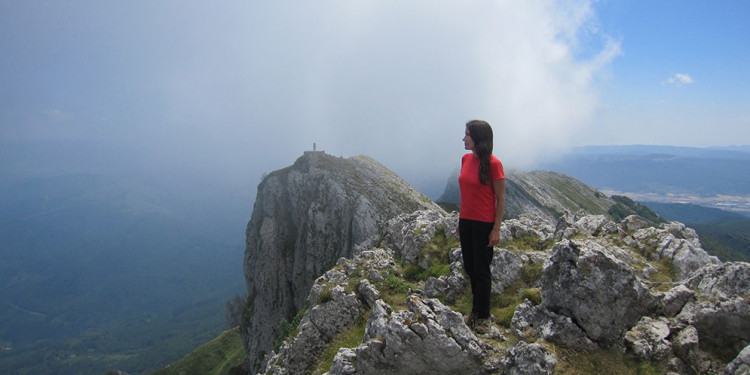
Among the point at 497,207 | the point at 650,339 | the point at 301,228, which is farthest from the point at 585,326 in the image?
the point at 301,228

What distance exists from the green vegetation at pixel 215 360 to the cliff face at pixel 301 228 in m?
14.2

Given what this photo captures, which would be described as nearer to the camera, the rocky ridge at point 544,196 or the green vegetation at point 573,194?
the rocky ridge at point 544,196

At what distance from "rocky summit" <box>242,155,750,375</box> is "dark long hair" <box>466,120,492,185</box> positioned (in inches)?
113

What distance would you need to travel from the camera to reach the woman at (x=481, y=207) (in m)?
10.4

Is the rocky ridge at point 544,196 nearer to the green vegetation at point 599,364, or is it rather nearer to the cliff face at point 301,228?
the cliff face at point 301,228

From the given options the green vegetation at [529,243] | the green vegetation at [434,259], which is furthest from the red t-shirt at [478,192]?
the green vegetation at [529,243]

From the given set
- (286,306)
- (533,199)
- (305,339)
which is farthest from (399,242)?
(533,199)

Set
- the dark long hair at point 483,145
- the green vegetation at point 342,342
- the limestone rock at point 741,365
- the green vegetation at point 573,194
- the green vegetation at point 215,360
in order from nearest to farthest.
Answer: the limestone rock at point 741,365 < the dark long hair at point 483,145 < the green vegetation at point 342,342 < the green vegetation at point 215,360 < the green vegetation at point 573,194

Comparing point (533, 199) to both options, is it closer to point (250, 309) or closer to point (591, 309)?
point (250, 309)

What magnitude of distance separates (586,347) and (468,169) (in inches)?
206

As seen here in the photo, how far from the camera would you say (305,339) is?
51.2 ft

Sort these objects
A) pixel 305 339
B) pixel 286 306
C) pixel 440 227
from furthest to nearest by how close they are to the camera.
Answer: pixel 286 306
pixel 440 227
pixel 305 339

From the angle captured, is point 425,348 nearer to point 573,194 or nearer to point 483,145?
point 483,145

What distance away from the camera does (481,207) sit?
34.9 ft
